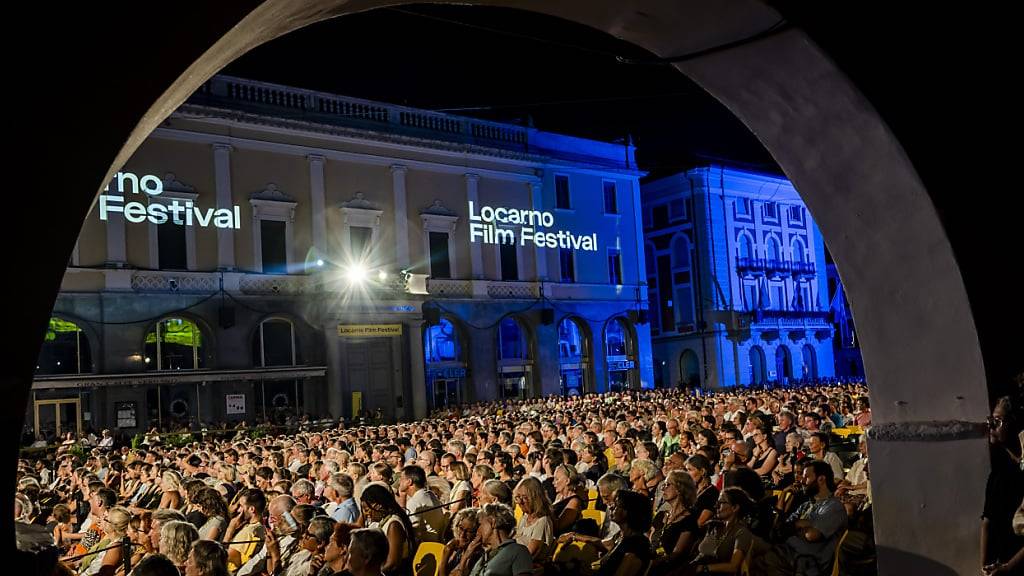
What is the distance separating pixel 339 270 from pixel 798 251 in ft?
106

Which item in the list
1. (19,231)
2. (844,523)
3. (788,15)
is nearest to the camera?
(19,231)

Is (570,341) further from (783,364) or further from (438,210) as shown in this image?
(783,364)

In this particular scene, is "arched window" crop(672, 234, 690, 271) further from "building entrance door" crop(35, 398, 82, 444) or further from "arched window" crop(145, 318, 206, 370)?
"building entrance door" crop(35, 398, 82, 444)

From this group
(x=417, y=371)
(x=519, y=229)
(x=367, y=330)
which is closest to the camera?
(x=367, y=330)

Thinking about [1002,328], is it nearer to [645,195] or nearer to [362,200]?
[362,200]

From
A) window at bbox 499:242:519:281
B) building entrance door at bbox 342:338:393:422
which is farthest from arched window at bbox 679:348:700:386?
building entrance door at bbox 342:338:393:422

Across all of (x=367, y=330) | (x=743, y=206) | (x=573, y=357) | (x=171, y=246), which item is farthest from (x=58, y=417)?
(x=743, y=206)

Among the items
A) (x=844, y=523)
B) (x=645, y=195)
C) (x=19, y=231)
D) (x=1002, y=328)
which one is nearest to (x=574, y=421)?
(x=844, y=523)

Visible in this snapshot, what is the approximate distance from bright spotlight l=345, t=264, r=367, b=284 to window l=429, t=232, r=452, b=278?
3451mm

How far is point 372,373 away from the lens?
35219mm

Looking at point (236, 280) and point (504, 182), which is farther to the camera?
point (504, 182)

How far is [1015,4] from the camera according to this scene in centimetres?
467

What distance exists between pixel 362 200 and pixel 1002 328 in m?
32.2

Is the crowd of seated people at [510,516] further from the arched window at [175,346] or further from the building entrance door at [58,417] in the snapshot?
the arched window at [175,346]
